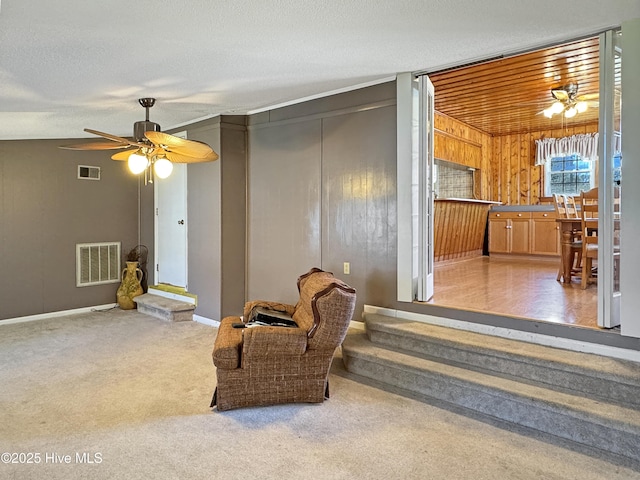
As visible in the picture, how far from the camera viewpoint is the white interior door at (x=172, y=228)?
5.71 meters

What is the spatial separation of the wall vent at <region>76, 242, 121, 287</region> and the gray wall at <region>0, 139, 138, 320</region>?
71 millimetres

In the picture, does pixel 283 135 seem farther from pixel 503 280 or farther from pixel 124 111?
pixel 503 280

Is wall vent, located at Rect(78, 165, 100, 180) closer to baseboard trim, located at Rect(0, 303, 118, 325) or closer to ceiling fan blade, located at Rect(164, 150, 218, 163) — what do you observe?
baseboard trim, located at Rect(0, 303, 118, 325)

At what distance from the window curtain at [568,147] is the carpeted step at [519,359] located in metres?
5.92

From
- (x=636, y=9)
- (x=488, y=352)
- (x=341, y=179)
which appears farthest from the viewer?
(x=341, y=179)

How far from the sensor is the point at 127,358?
391 centimetres

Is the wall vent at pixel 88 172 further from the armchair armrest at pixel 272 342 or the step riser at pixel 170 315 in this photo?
the armchair armrest at pixel 272 342

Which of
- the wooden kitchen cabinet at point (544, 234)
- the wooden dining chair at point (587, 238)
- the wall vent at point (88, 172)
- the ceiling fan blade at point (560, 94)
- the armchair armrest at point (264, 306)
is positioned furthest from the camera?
the wooden kitchen cabinet at point (544, 234)

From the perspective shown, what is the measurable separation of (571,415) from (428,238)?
184cm

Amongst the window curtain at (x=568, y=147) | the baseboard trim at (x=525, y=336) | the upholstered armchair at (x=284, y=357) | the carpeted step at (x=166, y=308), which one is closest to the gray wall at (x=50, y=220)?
the carpeted step at (x=166, y=308)

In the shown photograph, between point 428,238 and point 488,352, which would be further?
point 428,238

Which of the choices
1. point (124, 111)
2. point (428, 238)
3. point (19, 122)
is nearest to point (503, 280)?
point (428, 238)

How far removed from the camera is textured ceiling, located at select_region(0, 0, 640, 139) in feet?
7.91

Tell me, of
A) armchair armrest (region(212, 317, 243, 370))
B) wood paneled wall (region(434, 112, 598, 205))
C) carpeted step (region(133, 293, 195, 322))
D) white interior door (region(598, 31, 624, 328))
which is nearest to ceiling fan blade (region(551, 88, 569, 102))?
white interior door (region(598, 31, 624, 328))
